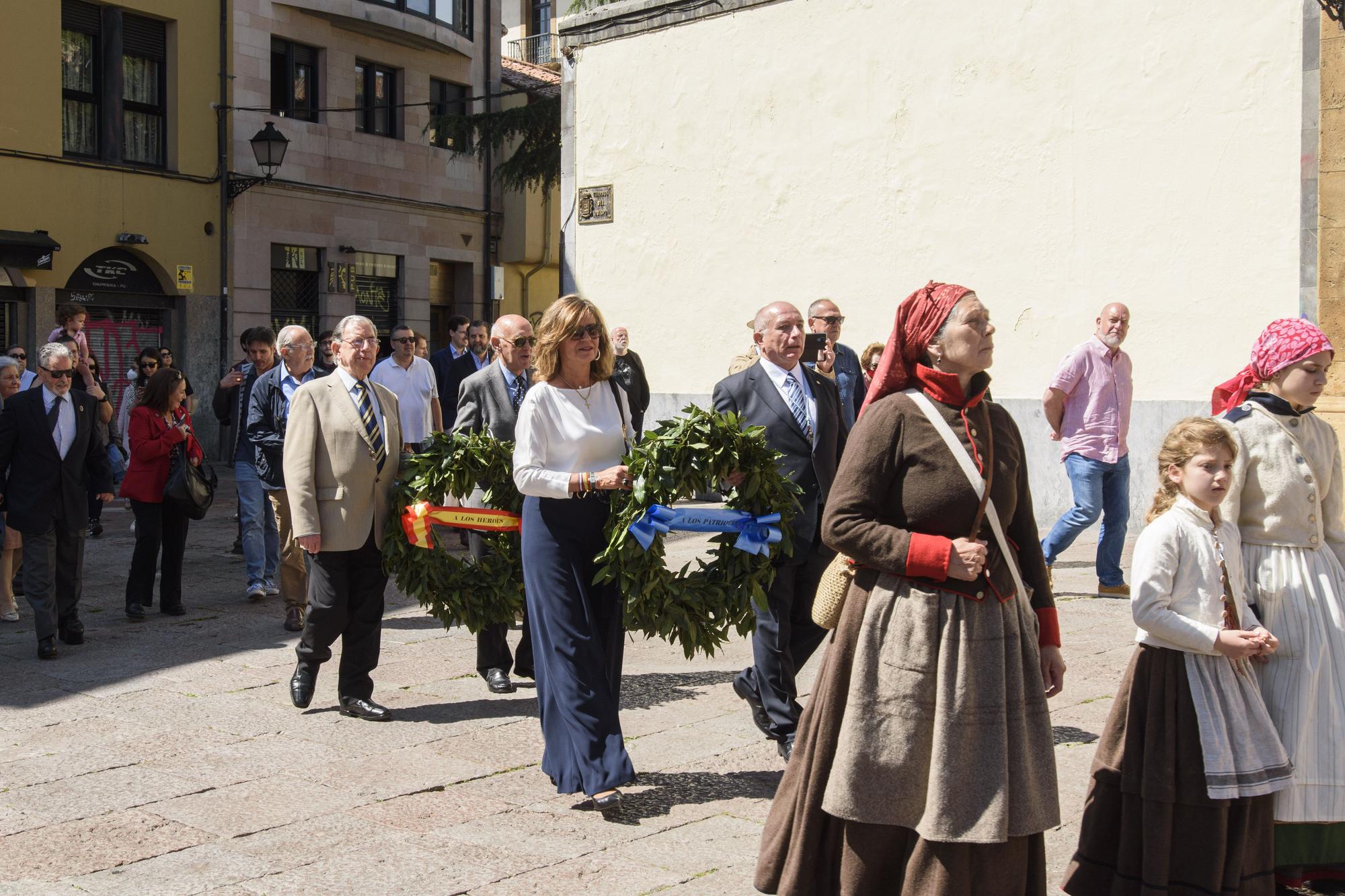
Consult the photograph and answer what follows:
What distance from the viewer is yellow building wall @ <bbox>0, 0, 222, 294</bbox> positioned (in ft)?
67.9

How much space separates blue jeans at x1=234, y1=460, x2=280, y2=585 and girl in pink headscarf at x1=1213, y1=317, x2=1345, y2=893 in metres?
7.35

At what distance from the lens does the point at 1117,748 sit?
4.40 meters

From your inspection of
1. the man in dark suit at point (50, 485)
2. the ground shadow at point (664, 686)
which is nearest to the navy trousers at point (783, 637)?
the ground shadow at point (664, 686)

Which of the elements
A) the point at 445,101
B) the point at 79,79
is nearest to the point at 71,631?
the point at 79,79

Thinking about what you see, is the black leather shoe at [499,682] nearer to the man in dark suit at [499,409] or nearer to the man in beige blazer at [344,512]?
the man in dark suit at [499,409]

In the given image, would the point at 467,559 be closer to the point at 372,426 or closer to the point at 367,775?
the point at 372,426

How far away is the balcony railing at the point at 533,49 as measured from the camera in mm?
39281

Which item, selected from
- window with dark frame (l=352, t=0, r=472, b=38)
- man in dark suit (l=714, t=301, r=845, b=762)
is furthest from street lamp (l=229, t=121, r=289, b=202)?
man in dark suit (l=714, t=301, r=845, b=762)

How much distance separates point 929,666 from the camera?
3.81m

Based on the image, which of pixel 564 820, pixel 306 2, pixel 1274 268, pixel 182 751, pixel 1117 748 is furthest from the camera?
pixel 306 2

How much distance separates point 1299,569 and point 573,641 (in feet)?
8.42

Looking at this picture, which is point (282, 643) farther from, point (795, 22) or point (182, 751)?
point (795, 22)

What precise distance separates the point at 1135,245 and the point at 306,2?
56.6ft

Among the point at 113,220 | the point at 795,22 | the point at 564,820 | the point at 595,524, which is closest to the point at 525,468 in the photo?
the point at 595,524
